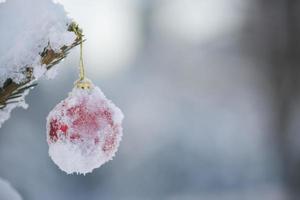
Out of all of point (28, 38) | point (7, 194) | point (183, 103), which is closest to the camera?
point (28, 38)

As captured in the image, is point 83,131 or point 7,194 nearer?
point 83,131

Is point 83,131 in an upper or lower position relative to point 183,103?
lower

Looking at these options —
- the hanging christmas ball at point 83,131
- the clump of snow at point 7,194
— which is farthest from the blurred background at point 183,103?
the hanging christmas ball at point 83,131

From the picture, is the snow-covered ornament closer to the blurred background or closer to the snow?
the snow

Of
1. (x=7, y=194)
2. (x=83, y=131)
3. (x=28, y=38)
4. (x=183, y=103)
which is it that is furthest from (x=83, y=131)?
(x=183, y=103)

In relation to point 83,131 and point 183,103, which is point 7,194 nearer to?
point 83,131

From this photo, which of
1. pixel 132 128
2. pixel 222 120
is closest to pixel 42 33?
pixel 132 128

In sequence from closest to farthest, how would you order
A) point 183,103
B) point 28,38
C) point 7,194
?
point 28,38 < point 7,194 < point 183,103

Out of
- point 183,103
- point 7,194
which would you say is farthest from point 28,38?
point 183,103
